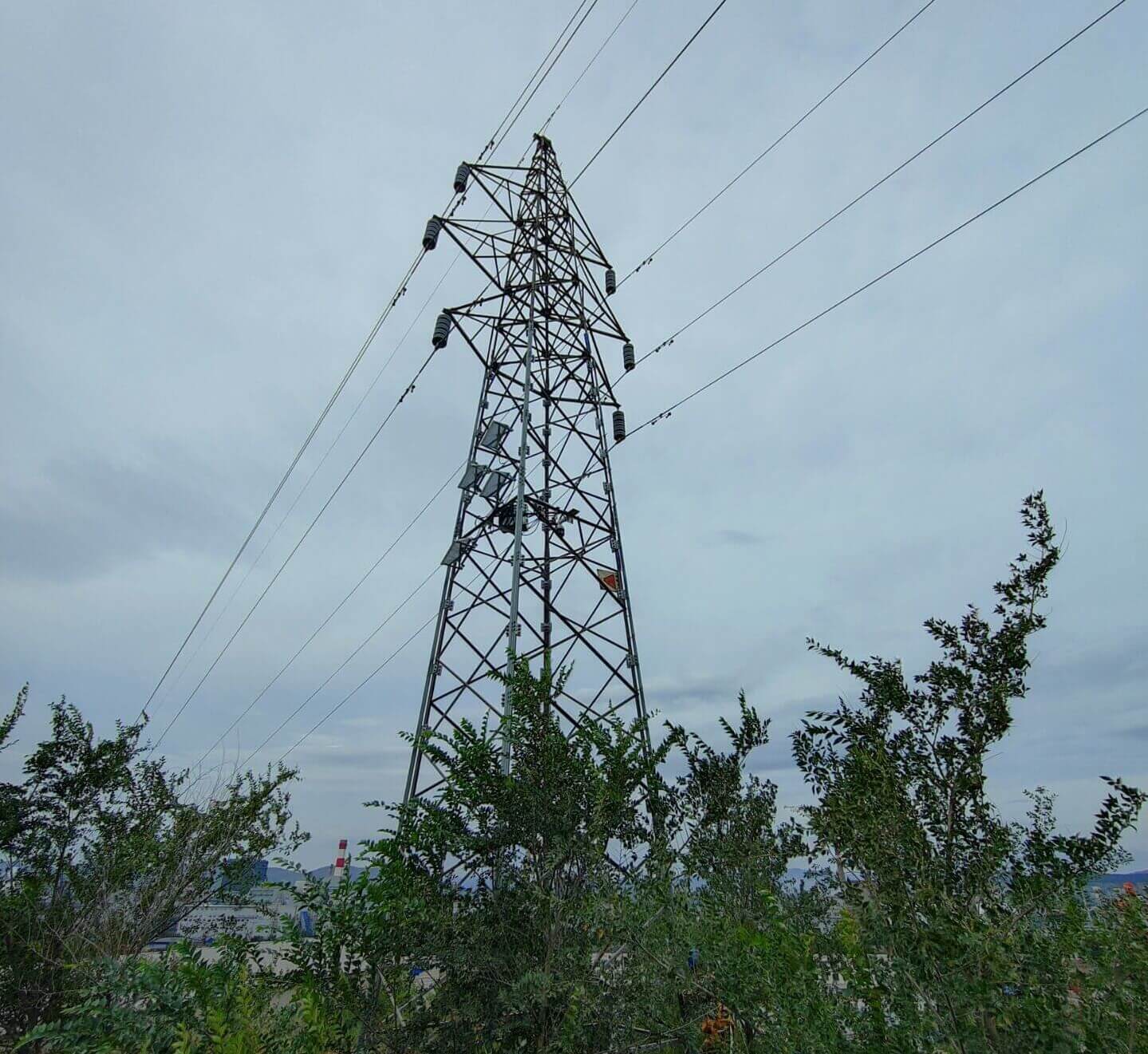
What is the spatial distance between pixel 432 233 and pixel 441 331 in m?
1.83

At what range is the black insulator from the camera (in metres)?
11.6

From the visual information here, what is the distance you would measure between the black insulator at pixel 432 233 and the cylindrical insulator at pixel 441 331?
1.24 m

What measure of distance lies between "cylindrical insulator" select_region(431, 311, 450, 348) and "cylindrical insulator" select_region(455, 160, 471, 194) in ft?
9.01

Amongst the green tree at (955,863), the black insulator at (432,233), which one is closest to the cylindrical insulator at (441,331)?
the black insulator at (432,233)

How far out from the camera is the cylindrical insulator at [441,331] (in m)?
11.5

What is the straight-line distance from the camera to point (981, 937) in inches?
103

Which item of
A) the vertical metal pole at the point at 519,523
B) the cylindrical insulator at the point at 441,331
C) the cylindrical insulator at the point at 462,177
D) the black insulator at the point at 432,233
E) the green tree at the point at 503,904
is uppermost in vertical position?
the cylindrical insulator at the point at 462,177

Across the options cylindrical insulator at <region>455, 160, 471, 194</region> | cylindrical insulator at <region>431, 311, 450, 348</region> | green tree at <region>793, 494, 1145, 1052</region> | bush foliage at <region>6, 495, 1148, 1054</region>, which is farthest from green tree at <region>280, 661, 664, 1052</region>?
cylindrical insulator at <region>455, 160, 471, 194</region>

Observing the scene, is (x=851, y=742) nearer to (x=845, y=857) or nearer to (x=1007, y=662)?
(x=845, y=857)

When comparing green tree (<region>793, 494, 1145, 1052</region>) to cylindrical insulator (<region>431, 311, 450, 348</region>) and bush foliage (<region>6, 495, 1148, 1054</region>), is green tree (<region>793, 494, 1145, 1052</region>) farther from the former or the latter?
cylindrical insulator (<region>431, 311, 450, 348</region>)

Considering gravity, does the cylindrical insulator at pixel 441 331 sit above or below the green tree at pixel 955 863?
above

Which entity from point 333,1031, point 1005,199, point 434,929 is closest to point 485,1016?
point 434,929

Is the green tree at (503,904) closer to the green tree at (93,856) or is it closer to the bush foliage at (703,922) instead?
the bush foliage at (703,922)

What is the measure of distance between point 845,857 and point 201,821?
33.0 feet
